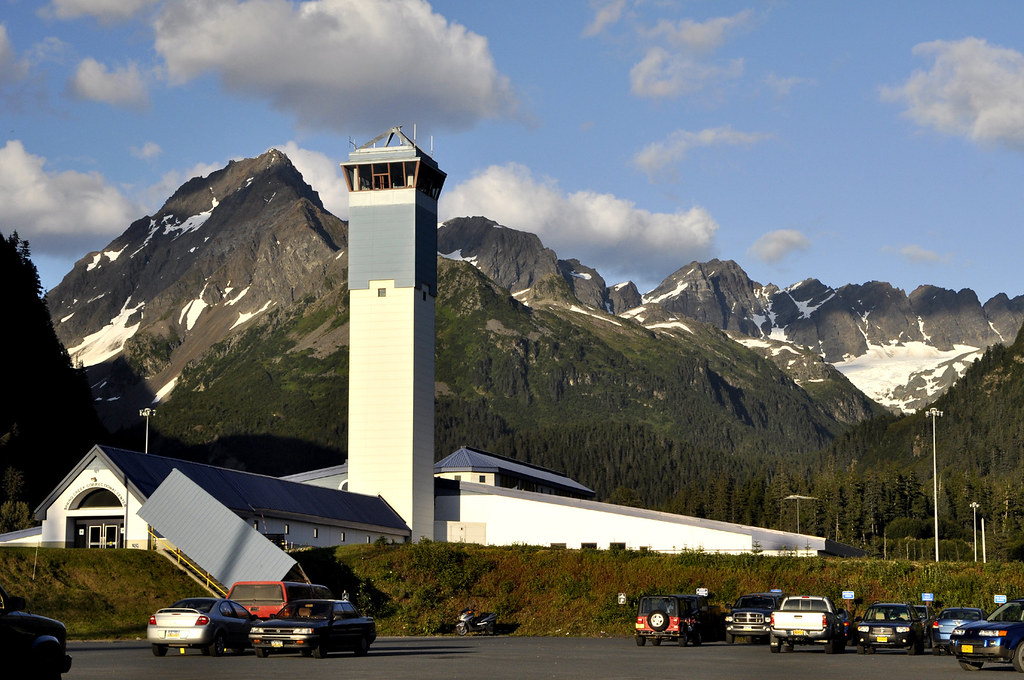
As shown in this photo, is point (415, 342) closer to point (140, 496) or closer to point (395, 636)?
point (140, 496)

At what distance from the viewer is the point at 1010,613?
132 ft

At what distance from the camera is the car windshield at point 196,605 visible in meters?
43.0

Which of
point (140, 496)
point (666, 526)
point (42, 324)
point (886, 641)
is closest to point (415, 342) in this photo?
point (666, 526)

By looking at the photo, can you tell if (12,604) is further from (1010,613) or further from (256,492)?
(256,492)

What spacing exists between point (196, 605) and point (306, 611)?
377cm

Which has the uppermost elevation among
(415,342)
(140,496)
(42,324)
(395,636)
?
(42,324)

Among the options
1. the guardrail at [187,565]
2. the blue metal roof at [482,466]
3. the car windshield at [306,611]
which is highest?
the blue metal roof at [482,466]

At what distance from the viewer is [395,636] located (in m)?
67.0

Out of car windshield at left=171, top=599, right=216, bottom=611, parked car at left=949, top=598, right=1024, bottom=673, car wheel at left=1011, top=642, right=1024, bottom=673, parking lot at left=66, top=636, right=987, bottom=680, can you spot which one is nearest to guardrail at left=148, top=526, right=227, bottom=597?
parking lot at left=66, top=636, right=987, bottom=680

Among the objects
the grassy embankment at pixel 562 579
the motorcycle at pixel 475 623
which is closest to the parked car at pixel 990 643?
the grassy embankment at pixel 562 579

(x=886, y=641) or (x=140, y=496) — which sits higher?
(x=140, y=496)

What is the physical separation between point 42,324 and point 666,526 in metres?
101

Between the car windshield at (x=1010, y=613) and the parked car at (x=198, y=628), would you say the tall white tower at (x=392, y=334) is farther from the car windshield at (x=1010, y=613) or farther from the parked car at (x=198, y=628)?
the car windshield at (x=1010, y=613)

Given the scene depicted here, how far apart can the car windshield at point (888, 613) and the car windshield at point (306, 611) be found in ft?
80.3
